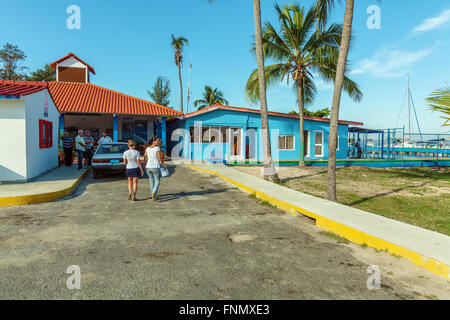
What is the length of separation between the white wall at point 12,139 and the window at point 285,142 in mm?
17014

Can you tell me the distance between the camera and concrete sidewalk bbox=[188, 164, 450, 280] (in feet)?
13.5

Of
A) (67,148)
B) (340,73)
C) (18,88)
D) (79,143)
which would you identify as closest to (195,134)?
(67,148)

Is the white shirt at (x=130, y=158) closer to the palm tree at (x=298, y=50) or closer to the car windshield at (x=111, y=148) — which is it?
the car windshield at (x=111, y=148)

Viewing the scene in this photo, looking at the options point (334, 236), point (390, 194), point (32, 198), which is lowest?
point (390, 194)

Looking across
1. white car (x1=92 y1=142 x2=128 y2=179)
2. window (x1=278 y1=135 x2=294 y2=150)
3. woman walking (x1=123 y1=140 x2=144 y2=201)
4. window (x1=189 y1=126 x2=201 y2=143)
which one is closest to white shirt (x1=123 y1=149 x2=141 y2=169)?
woman walking (x1=123 y1=140 x2=144 y2=201)

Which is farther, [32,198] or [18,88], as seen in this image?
[18,88]

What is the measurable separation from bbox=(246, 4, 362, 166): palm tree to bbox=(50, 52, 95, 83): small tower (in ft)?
43.4

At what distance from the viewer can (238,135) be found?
22.4 m

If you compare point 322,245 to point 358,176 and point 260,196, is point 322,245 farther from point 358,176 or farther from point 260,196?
point 358,176

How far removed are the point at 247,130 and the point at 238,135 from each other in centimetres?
75

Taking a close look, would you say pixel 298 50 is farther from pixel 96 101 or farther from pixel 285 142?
pixel 96 101

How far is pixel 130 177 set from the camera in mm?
7934

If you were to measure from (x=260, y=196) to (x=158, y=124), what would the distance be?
15.8 m
